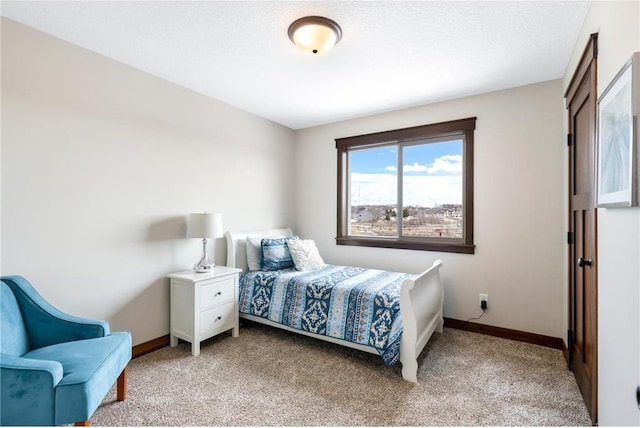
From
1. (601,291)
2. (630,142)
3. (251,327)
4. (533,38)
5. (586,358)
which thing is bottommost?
(251,327)

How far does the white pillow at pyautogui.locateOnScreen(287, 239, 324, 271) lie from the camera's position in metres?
3.34

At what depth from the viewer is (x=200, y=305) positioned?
2.67 m

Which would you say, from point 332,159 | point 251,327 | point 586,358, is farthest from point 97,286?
point 586,358

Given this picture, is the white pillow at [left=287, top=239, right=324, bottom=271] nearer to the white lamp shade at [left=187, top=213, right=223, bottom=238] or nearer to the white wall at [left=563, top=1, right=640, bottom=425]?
the white lamp shade at [left=187, top=213, right=223, bottom=238]

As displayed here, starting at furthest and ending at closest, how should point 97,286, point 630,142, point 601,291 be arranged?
point 97,286 → point 601,291 → point 630,142

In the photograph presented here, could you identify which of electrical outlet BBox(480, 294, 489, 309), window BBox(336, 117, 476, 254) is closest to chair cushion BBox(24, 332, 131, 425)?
window BBox(336, 117, 476, 254)

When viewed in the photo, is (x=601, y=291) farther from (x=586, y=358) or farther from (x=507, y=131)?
(x=507, y=131)

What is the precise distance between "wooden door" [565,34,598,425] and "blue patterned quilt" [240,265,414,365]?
115 cm

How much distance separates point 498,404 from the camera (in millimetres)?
1930

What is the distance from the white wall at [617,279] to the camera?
1.16 metres

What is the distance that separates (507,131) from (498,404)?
242 cm

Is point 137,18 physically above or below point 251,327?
above

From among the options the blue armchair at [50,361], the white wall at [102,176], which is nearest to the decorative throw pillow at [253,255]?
the white wall at [102,176]

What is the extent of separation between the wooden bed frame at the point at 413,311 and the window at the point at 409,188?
642mm
